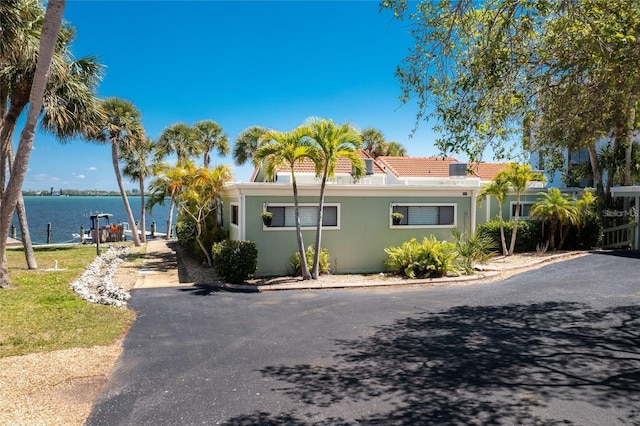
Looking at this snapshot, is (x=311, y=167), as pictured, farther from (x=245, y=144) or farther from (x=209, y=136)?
(x=245, y=144)

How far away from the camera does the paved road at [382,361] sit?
4.84 metres

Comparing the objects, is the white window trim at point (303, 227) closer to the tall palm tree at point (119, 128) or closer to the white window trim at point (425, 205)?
the white window trim at point (425, 205)

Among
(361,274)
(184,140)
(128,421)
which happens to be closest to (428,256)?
(361,274)

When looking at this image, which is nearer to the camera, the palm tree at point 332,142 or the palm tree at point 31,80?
the palm tree at point 31,80

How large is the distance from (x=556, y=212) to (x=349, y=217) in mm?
9465

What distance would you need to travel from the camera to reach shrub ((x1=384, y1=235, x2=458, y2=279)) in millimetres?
14258

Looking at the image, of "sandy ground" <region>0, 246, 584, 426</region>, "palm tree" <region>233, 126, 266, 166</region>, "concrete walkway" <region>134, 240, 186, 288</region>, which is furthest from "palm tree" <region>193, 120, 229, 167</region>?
"sandy ground" <region>0, 246, 584, 426</region>

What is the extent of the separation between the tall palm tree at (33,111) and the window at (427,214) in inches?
441

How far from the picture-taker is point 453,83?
7.81m

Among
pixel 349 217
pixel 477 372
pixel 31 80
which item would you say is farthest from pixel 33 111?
pixel 477 372

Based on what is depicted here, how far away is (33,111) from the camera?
30.9 feet

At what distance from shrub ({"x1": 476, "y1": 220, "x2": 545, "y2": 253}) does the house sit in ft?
9.21

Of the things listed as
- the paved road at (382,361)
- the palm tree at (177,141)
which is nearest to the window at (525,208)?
the paved road at (382,361)

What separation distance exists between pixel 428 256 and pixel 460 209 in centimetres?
323
